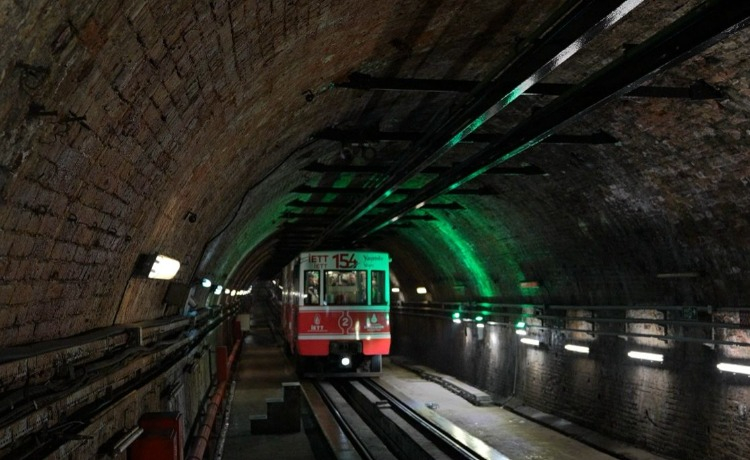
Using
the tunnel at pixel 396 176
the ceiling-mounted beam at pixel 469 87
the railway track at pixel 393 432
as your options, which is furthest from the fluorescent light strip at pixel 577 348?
the ceiling-mounted beam at pixel 469 87

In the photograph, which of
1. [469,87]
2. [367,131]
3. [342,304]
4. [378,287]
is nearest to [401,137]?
[367,131]

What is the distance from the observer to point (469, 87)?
26.9 feet

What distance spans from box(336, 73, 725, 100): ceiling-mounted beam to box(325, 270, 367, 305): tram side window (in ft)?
34.4

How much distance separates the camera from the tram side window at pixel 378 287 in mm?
18281

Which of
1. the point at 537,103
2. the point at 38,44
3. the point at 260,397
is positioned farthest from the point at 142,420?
the point at 260,397

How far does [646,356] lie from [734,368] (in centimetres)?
195

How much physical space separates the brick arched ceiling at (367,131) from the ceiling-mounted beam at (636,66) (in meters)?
0.02

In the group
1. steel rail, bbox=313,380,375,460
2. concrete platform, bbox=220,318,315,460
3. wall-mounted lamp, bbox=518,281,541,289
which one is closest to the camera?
concrete platform, bbox=220,318,315,460

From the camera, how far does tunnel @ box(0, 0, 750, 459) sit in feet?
12.4

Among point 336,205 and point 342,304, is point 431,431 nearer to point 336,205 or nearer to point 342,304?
point 342,304

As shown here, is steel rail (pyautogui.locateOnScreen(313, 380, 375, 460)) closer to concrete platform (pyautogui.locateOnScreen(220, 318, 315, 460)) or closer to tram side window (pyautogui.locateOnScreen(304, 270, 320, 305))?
concrete platform (pyautogui.locateOnScreen(220, 318, 315, 460))

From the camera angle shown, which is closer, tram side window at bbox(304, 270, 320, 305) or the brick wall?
the brick wall

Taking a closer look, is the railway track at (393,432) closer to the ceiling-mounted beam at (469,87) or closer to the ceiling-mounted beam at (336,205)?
the ceiling-mounted beam at (336,205)

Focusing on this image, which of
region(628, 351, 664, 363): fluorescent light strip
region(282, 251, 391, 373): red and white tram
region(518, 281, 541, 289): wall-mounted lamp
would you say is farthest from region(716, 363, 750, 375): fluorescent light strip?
region(282, 251, 391, 373): red and white tram
